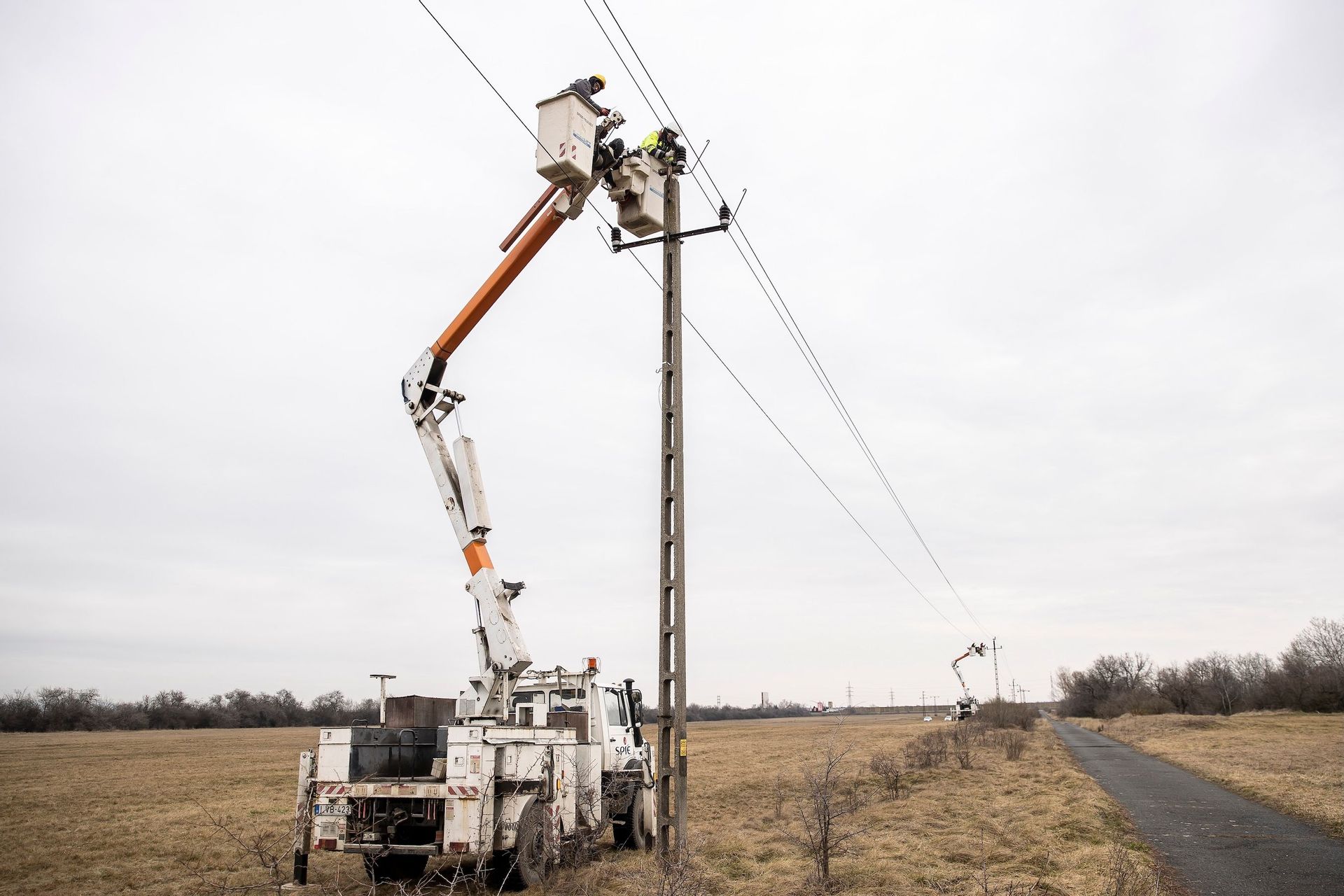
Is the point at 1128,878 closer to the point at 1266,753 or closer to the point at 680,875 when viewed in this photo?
the point at 680,875

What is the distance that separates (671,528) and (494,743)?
10.9ft

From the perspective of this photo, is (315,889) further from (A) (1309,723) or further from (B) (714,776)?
(A) (1309,723)

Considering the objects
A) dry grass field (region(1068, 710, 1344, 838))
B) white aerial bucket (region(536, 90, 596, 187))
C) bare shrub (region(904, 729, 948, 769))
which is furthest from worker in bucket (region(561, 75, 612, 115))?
bare shrub (region(904, 729, 948, 769))

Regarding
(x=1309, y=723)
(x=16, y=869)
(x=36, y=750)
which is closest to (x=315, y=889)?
(x=16, y=869)

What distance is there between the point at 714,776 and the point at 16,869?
20.0 m

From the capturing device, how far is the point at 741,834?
14914 mm

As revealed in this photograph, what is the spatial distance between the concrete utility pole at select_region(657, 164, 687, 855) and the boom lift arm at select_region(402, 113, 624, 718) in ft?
6.07

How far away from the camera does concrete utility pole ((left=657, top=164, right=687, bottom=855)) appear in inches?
428

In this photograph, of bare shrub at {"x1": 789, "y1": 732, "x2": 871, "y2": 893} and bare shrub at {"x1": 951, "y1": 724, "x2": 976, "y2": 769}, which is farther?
bare shrub at {"x1": 951, "y1": 724, "x2": 976, "y2": 769}

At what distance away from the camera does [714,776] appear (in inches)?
1141

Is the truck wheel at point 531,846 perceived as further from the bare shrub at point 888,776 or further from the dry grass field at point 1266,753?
the dry grass field at point 1266,753

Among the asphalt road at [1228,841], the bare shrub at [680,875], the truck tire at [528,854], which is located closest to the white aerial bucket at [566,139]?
the truck tire at [528,854]

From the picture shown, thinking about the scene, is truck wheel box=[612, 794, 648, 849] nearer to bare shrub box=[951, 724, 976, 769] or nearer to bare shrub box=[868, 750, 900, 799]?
bare shrub box=[868, 750, 900, 799]

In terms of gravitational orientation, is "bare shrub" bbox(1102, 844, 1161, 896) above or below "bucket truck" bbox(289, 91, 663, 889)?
below
